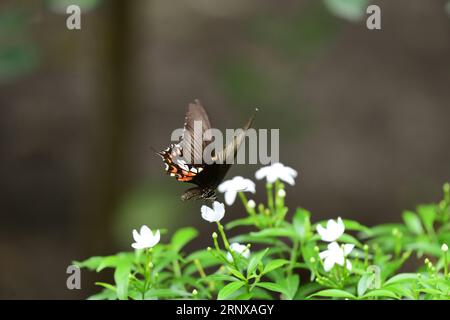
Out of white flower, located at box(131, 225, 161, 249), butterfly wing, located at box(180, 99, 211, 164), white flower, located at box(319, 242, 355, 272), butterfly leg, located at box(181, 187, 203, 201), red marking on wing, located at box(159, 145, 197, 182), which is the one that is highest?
butterfly wing, located at box(180, 99, 211, 164)

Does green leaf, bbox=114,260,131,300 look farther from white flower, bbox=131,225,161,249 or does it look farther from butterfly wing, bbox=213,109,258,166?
butterfly wing, bbox=213,109,258,166

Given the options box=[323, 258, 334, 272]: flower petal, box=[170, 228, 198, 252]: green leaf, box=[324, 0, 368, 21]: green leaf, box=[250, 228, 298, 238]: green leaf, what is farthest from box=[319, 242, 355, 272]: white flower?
box=[324, 0, 368, 21]: green leaf

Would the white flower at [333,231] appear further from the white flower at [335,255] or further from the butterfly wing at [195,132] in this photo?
the butterfly wing at [195,132]

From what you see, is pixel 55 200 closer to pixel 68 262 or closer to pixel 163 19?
pixel 68 262

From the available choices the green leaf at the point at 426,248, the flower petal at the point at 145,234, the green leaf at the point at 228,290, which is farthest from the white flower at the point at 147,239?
the green leaf at the point at 426,248

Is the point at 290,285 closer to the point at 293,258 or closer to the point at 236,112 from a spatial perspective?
the point at 293,258

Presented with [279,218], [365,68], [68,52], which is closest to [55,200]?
[68,52]
